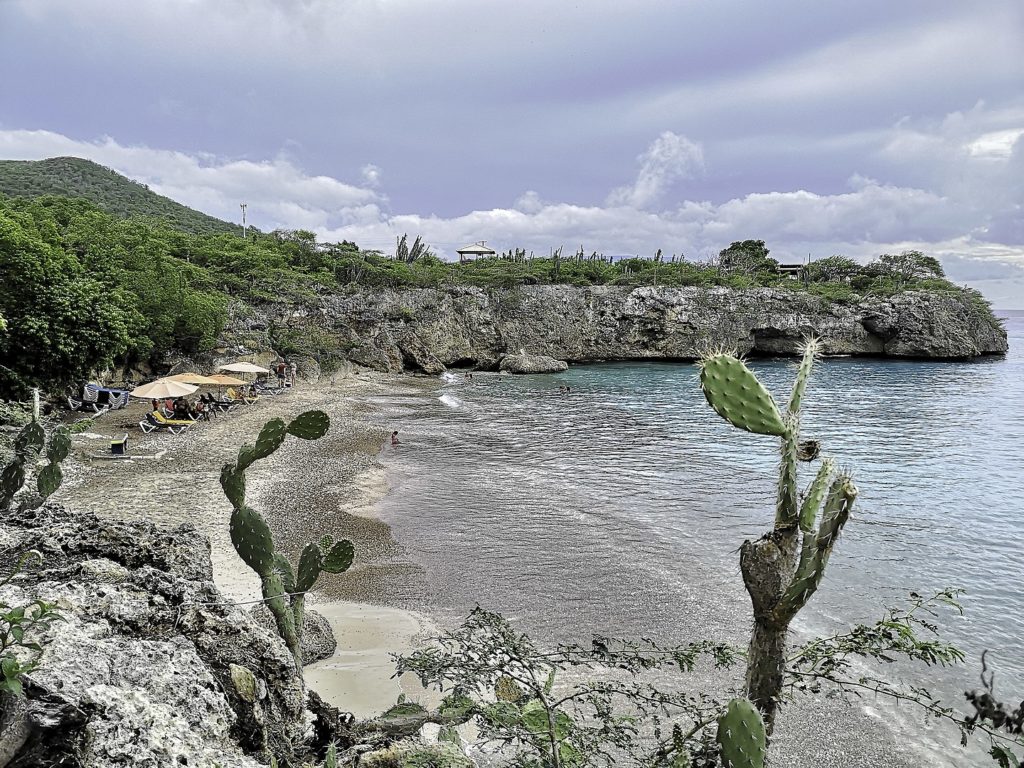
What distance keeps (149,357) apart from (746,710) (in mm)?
33462

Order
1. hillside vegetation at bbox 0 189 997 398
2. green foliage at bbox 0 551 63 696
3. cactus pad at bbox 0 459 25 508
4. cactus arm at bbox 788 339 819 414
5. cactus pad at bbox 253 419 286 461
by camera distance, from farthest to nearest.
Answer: hillside vegetation at bbox 0 189 997 398, cactus pad at bbox 0 459 25 508, cactus pad at bbox 253 419 286 461, cactus arm at bbox 788 339 819 414, green foliage at bbox 0 551 63 696

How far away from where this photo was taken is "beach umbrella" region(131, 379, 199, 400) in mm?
19828

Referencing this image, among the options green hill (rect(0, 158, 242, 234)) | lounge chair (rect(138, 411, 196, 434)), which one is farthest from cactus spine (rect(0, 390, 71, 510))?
green hill (rect(0, 158, 242, 234))

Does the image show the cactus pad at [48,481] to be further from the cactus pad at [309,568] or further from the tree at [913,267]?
the tree at [913,267]

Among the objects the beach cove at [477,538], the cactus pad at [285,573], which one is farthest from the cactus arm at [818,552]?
the beach cove at [477,538]

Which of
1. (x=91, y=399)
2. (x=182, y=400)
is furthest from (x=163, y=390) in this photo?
(x=91, y=399)

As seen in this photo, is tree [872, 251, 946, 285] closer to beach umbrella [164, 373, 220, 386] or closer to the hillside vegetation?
the hillside vegetation

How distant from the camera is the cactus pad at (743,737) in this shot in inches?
113

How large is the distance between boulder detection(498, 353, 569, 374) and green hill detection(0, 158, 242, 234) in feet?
156

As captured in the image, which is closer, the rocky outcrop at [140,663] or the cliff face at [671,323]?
the rocky outcrop at [140,663]

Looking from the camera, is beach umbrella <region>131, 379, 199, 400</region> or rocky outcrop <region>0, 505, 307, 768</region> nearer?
rocky outcrop <region>0, 505, 307, 768</region>

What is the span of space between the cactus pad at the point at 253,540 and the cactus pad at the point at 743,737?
377cm

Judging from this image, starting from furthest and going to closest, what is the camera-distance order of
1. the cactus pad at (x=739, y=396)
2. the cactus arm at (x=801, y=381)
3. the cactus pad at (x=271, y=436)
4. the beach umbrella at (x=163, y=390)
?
the beach umbrella at (x=163, y=390), the cactus pad at (x=271, y=436), the cactus pad at (x=739, y=396), the cactus arm at (x=801, y=381)

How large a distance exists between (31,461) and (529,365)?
50.3 metres
